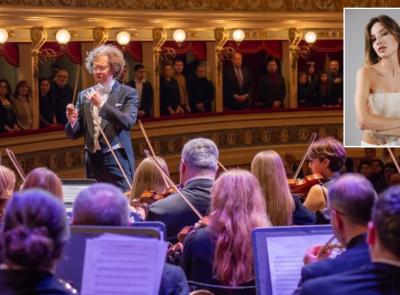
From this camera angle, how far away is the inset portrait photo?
8352mm

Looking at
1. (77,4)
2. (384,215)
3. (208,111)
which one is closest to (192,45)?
(208,111)

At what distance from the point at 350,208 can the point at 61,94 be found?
31.7 ft

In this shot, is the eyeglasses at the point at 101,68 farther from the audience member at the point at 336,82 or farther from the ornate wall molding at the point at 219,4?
the audience member at the point at 336,82

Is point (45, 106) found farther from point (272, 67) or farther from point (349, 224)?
point (349, 224)

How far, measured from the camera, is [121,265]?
339cm

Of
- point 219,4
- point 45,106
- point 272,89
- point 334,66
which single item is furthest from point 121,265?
point 334,66

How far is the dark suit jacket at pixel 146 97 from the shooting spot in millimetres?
13820

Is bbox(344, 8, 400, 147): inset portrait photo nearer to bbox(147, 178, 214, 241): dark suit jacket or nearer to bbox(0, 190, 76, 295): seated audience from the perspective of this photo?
bbox(147, 178, 214, 241): dark suit jacket

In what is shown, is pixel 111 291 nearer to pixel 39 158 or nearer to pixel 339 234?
pixel 339 234

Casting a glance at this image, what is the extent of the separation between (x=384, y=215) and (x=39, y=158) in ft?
31.5

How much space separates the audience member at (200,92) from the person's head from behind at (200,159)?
9096mm

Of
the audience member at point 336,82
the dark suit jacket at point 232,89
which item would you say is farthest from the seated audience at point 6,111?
the audience member at point 336,82

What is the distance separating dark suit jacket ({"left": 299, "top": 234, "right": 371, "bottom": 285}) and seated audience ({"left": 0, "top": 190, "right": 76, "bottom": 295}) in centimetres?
101

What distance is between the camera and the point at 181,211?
17.6ft
